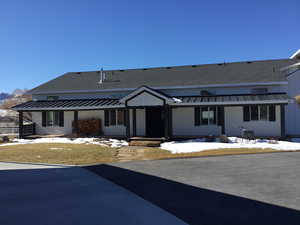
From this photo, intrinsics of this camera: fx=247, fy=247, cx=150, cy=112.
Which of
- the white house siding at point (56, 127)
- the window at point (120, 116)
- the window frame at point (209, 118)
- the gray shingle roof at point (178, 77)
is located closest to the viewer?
the window frame at point (209, 118)

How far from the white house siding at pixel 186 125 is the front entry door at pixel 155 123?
3.34 ft

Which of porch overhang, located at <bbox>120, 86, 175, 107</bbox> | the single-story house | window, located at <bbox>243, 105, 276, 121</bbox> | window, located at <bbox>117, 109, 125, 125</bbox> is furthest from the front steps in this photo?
window, located at <bbox>243, 105, 276, 121</bbox>

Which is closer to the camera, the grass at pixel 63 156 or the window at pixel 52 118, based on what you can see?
the grass at pixel 63 156

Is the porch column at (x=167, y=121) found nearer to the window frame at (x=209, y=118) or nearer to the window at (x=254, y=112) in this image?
the window frame at (x=209, y=118)

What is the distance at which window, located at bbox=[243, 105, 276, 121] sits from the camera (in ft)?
57.2

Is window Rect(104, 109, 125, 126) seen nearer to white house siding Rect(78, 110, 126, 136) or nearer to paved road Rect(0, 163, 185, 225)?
white house siding Rect(78, 110, 126, 136)

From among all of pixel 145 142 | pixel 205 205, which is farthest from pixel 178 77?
pixel 205 205

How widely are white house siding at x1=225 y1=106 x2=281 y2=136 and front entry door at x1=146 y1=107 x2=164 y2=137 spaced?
4916mm

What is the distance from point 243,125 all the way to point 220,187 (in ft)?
41.5

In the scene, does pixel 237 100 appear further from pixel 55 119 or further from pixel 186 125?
pixel 55 119

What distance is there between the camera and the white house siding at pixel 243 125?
17.3m

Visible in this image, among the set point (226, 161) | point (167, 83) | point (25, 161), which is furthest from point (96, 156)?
point (167, 83)

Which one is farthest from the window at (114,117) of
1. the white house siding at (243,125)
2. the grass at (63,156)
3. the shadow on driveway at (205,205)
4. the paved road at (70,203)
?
the shadow on driveway at (205,205)

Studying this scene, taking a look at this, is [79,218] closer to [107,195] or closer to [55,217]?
[55,217]
